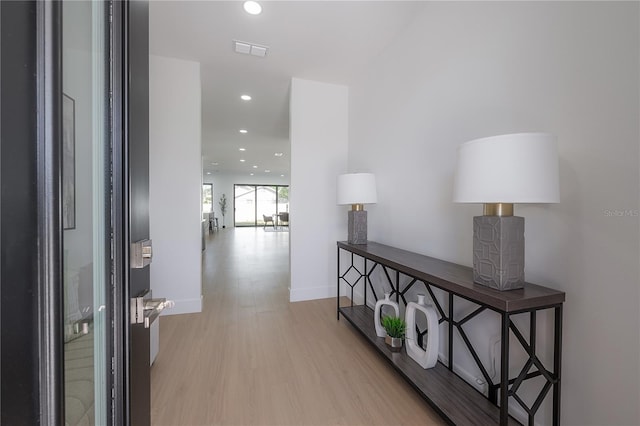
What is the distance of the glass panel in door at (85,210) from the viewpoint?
488mm

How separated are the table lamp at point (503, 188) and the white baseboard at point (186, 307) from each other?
2747 mm

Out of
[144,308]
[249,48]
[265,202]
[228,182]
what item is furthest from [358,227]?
[265,202]

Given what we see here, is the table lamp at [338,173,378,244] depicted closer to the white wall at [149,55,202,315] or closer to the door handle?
the white wall at [149,55,202,315]

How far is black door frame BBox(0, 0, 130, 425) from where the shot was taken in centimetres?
40

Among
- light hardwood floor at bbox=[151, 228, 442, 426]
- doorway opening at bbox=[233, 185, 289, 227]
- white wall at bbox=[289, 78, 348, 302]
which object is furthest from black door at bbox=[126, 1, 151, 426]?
doorway opening at bbox=[233, 185, 289, 227]

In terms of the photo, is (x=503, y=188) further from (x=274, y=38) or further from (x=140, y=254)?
(x=274, y=38)

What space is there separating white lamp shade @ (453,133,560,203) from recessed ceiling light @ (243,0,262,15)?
195 centimetres

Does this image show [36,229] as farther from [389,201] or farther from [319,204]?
[319,204]

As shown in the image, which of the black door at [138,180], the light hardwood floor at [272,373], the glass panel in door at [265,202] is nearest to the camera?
the black door at [138,180]

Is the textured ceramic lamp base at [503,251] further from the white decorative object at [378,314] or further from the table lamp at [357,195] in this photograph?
the table lamp at [357,195]

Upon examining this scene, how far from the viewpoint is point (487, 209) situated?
1.26m

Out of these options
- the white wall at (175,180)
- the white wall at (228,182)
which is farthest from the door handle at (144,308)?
the white wall at (228,182)

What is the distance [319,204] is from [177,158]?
1.66 metres

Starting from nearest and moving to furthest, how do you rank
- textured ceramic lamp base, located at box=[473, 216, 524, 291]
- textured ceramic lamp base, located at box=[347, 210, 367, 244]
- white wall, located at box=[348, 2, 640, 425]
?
white wall, located at box=[348, 2, 640, 425] < textured ceramic lamp base, located at box=[473, 216, 524, 291] < textured ceramic lamp base, located at box=[347, 210, 367, 244]
